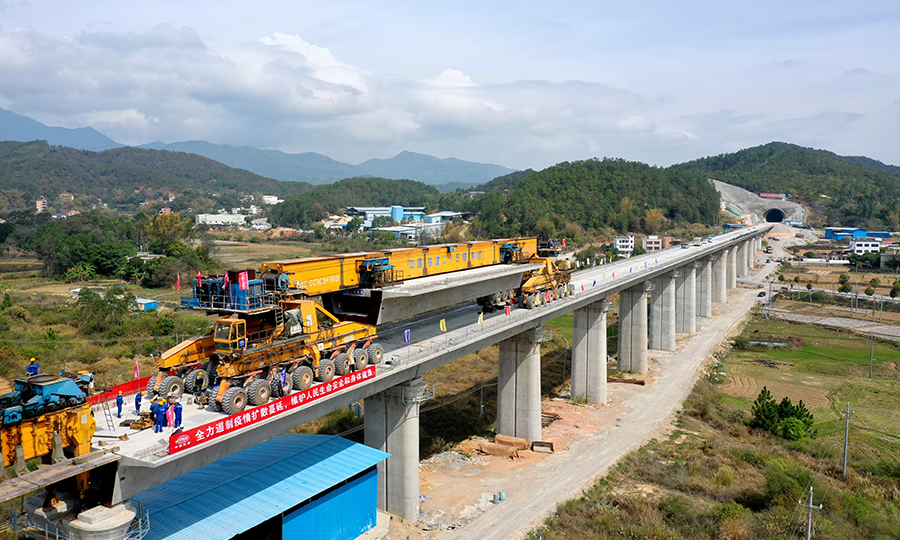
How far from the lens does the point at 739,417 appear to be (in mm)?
56688

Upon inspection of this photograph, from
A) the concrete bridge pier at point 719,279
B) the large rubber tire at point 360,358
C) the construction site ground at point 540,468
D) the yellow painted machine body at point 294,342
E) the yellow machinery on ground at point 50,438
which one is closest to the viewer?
the yellow machinery on ground at point 50,438

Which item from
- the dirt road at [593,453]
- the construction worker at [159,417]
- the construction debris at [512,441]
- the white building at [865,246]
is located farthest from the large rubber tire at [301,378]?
the white building at [865,246]

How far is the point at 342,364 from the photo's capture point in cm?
2925

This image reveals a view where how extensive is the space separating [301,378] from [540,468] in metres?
23.5

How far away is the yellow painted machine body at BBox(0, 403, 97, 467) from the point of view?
62.8ft

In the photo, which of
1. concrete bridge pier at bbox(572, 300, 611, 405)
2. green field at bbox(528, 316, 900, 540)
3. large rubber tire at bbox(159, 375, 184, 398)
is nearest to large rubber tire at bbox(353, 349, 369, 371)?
large rubber tire at bbox(159, 375, 184, 398)

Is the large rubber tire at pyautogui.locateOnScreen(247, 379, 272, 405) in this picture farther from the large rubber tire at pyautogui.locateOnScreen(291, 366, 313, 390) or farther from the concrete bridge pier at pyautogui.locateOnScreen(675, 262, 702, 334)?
the concrete bridge pier at pyautogui.locateOnScreen(675, 262, 702, 334)

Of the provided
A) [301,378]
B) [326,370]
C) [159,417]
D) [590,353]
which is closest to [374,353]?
[326,370]

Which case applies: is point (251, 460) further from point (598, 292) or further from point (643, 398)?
point (643, 398)

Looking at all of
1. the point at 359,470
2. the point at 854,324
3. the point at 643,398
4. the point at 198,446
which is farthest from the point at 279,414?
the point at 854,324

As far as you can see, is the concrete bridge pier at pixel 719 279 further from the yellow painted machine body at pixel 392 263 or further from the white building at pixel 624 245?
the yellow painted machine body at pixel 392 263

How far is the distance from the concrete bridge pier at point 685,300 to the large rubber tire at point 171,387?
80.3 meters

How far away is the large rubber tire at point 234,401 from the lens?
24.2 metres

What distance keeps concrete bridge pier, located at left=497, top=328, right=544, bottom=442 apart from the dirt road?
3410mm
